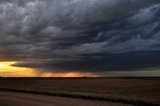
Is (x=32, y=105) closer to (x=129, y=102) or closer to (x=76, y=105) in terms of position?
(x=76, y=105)

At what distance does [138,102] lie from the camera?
27.6 m

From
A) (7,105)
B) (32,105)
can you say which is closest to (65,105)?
(32,105)

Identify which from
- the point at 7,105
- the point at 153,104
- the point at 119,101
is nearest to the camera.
Answer: the point at 153,104

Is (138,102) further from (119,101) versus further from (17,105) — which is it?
(17,105)

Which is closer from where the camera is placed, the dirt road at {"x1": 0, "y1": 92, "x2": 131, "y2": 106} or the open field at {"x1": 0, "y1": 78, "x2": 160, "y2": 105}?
the dirt road at {"x1": 0, "y1": 92, "x2": 131, "y2": 106}

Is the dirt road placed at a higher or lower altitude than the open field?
lower

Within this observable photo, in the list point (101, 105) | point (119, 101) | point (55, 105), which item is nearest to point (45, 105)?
point (55, 105)

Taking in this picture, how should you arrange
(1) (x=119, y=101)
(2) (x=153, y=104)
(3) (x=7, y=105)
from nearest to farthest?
(2) (x=153, y=104)
(3) (x=7, y=105)
(1) (x=119, y=101)

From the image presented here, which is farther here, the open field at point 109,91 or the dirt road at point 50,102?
the open field at point 109,91

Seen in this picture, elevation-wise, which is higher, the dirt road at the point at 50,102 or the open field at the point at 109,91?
the open field at the point at 109,91

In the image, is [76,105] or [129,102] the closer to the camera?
[76,105]

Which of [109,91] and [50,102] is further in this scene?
[109,91]

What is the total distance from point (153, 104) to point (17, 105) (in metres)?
11.7

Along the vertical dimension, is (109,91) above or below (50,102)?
above
